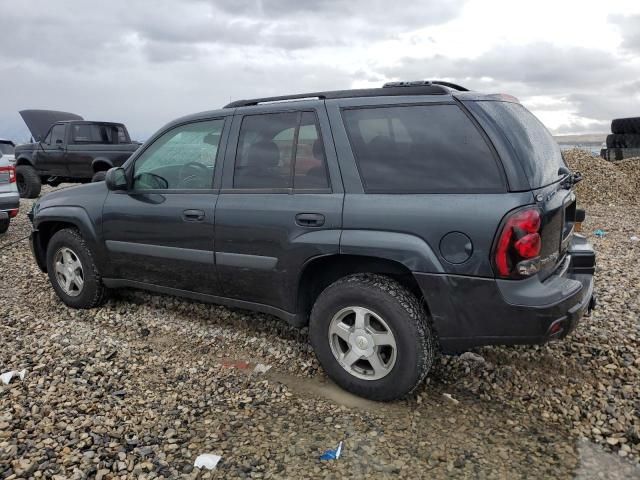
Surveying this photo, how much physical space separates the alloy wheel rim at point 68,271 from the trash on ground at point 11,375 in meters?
1.22

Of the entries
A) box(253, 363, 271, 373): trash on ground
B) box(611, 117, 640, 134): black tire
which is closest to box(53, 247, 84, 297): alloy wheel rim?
box(253, 363, 271, 373): trash on ground

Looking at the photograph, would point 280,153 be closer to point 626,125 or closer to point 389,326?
point 389,326

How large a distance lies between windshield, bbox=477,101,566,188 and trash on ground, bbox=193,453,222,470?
2141mm

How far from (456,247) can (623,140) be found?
52.1 ft

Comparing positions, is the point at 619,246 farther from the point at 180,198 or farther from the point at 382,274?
the point at 180,198

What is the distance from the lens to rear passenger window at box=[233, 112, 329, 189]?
10.9 feet

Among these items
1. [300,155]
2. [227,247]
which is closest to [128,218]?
[227,247]

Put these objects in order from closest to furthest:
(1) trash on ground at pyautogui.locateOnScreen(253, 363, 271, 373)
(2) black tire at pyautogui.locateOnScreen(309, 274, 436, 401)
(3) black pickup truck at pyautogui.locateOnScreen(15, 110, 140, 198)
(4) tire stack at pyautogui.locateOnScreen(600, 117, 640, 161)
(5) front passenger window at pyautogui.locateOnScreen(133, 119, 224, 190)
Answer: (2) black tire at pyautogui.locateOnScreen(309, 274, 436, 401) < (1) trash on ground at pyautogui.locateOnScreen(253, 363, 271, 373) < (5) front passenger window at pyautogui.locateOnScreen(133, 119, 224, 190) < (3) black pickup truck at pyautogui.locateOnScreen(15, 110, 140, 198) < (4) tire stack at pyautogui.locateOnScreen(600, 117, 640, 161)

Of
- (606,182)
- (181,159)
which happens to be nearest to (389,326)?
(181,159)

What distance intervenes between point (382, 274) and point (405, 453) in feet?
3.35

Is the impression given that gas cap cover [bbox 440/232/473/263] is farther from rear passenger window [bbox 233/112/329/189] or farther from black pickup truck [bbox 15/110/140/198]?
black pickup truck [bbox 15/110/140/198]

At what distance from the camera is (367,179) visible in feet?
10.2

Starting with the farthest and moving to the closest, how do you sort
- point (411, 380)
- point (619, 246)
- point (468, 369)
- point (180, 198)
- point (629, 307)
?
1. point (619, 246)
2. point (629, 307)
3. point (180, 198)
4. point (468, 369)
5. point (411, 380)

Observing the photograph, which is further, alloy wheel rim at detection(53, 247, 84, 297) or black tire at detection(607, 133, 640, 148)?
black tire at detection(607, 133, 640, 148)
